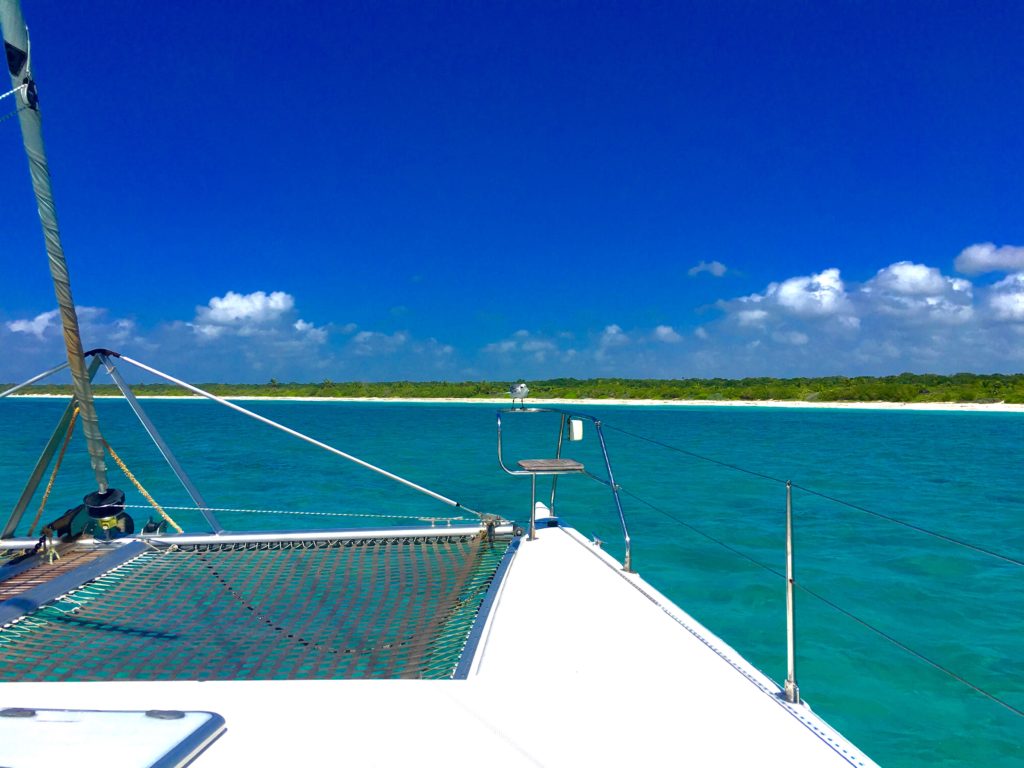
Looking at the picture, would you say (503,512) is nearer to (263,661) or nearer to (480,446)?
(263,661)

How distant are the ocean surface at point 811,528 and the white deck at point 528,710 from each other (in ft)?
0.75

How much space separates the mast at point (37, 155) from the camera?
13.1 feet

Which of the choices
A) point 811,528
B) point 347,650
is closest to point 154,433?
point 347,650

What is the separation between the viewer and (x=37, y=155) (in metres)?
4.18

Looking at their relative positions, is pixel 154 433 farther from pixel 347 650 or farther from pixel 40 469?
pixel 347 650

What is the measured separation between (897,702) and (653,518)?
6417mm

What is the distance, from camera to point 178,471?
19.4ft

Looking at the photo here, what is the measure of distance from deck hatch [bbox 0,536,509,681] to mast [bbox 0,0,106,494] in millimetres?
1734

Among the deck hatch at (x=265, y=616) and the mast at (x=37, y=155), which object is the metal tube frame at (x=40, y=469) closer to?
the mast at (x=37, y=155)

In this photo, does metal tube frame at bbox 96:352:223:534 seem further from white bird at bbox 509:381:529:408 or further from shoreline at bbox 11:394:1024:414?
shoreline at bbox 11:394:1024:414

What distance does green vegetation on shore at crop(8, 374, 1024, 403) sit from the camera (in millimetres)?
62500

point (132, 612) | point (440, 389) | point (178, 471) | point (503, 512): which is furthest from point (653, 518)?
point (440, 389)

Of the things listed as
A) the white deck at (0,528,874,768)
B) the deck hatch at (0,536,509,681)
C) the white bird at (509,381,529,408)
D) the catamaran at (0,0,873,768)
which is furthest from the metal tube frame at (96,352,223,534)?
the white deck at (0,528,874,768)

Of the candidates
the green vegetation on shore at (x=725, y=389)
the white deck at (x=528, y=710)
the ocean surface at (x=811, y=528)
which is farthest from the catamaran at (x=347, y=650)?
the green vegetation on shore at (x=725, y=389)
